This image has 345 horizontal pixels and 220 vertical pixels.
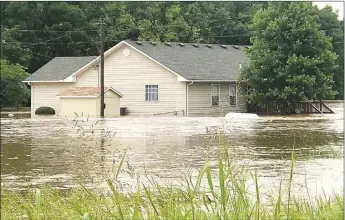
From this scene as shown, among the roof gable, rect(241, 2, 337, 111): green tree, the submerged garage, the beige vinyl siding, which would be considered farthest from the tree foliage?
the submerged garage

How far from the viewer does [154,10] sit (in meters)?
4.30

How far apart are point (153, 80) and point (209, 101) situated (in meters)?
0.41

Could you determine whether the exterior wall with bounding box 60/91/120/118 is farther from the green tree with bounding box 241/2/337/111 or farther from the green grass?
the green tree with bounding box 241/2/337/111

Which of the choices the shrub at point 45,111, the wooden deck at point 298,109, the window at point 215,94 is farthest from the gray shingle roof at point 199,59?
the shrub at point 45,111

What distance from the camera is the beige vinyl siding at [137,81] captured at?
4520 mm

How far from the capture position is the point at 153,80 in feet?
15.5

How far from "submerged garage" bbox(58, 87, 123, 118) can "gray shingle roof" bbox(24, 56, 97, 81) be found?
14cm

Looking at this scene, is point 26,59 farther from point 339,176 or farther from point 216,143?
point 339,176

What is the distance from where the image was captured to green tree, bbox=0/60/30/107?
4309 millimetres

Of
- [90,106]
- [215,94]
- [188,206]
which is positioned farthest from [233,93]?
[188,206]

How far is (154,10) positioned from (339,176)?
5.77 ft

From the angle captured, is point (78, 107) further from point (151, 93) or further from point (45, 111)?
point (151, 93)

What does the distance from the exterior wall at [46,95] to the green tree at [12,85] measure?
53 millimetres

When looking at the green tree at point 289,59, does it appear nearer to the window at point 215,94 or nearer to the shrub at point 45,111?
the window at point 215,94
